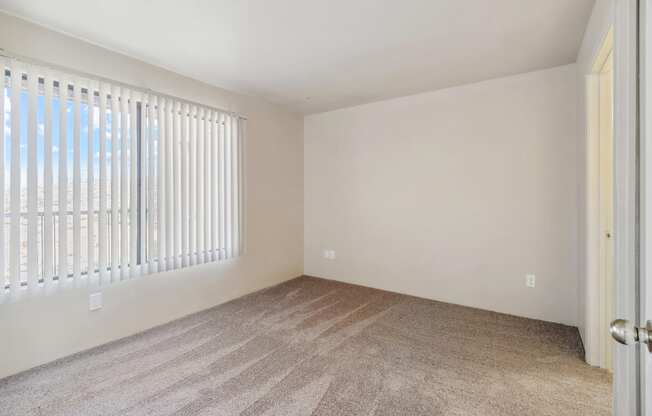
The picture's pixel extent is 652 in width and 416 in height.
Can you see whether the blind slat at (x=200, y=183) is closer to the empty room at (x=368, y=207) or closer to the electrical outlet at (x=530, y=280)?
the empty room at (x=368, y=207)

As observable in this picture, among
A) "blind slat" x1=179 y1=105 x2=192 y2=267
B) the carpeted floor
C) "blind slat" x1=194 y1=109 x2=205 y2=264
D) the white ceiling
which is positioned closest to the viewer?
the carpeted floor

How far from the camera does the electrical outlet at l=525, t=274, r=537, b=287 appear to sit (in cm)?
299

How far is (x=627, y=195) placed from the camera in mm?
882

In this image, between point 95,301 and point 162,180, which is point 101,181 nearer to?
point 162,180

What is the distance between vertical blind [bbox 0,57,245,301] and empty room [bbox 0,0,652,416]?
0.05ft

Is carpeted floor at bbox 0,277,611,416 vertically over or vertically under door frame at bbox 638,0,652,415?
under

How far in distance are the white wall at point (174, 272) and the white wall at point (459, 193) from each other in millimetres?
459

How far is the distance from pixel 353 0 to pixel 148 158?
2083 millimetres

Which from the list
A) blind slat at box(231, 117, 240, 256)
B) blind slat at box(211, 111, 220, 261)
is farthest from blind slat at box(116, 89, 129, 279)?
blind slat at box(231, 117, 240, 256)

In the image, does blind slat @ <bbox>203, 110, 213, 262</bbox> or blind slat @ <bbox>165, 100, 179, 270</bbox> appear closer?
blind slat @ <bbox>165, 100, 179, 270</bbox>

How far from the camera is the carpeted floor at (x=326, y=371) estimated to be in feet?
5.86

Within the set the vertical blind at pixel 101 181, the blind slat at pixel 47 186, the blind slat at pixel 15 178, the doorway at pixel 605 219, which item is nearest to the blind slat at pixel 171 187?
the vertical blind at pixel 101 181

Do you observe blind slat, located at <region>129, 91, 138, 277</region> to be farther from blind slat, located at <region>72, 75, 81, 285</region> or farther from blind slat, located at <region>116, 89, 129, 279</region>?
blind slat, located at <region>72, 75, 81, 285</region>

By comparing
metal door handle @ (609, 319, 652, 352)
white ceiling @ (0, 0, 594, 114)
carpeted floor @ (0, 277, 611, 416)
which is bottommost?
carpeted floor @ (0, 277, 611, 416)
